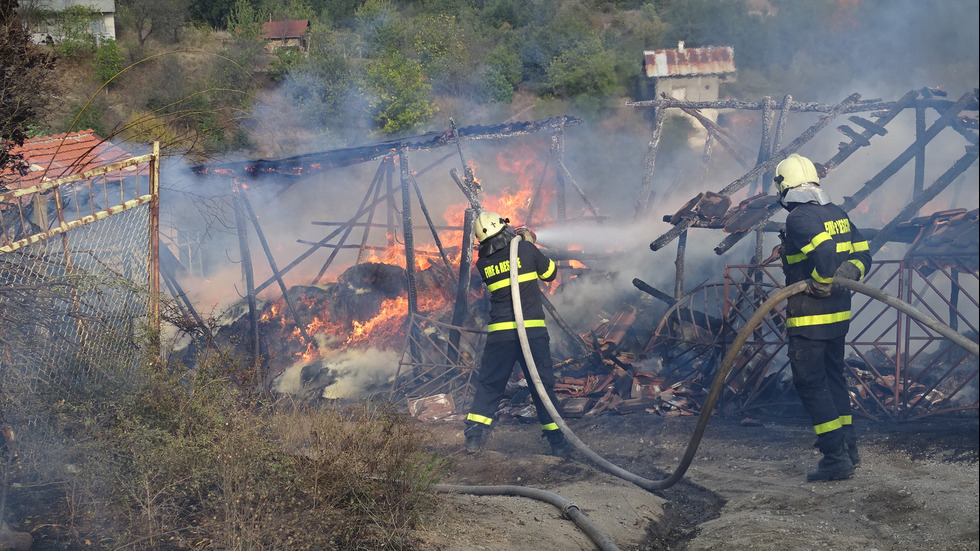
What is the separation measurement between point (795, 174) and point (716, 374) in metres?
1.68

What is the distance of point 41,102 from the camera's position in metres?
5.36

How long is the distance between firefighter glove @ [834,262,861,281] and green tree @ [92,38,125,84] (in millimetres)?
19743

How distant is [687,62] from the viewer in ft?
83.5

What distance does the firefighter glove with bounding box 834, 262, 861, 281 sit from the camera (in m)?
5.40

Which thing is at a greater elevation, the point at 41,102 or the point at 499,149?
the point at 499,149

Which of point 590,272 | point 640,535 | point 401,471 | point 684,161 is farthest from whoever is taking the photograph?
point 684,161

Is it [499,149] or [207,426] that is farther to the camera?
[499,149]

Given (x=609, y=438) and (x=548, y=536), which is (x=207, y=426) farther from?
(x=609, y=438)

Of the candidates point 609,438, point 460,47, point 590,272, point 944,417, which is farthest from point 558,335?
point 460,47

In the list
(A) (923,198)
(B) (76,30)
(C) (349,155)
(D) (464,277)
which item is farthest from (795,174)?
(B) (76,30)

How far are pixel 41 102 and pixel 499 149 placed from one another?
→ 39.7ft

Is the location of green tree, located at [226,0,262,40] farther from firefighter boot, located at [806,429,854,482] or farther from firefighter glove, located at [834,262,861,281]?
firefighter boot, located at [806,429,854,482]

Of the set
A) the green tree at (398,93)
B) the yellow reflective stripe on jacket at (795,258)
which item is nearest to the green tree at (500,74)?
the green tree at (398,93)

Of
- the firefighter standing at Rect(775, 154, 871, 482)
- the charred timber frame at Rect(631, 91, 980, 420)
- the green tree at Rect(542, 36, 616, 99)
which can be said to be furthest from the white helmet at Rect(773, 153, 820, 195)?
the green tree at Rect(542, 36, 616, 99)
